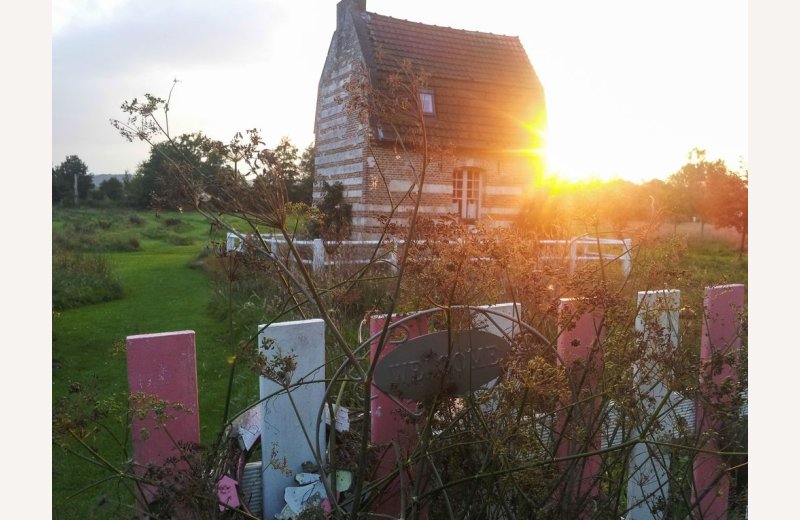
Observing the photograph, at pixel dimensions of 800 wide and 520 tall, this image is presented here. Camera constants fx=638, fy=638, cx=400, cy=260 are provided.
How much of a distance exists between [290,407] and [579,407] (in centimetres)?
81

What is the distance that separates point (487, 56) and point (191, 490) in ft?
45.9

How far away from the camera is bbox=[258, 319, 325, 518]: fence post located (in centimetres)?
177

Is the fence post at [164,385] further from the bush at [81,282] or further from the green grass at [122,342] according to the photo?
the bush at [81,282]

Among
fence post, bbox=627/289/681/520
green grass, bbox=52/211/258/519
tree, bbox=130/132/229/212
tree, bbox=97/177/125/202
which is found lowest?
green grass, bbox=52/211/258/519

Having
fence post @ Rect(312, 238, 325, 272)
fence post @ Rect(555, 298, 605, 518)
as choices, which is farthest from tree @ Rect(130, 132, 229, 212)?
fence post @ Rect(312, 238, 325, 272)

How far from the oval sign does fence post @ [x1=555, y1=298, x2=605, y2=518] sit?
20 centimetres

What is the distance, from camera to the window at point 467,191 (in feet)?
46.8

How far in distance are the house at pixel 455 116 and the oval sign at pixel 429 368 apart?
415 inches

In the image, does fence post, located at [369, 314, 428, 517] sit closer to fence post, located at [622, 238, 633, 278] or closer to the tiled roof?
fence post, located at [622, 238, 633, 278]

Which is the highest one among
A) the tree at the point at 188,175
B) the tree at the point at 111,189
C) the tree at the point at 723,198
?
the tree at the point at 111,189

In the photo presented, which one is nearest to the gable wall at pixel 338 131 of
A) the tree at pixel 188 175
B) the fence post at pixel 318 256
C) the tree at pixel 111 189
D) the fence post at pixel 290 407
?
the fence post at pixel 318 256

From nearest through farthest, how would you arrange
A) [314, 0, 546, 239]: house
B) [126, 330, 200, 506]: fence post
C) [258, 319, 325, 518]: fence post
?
1. [126, 330, 200, 506]: fence post
2. [258, 319, 325, 518]: fence post
3. [314, 0, 546, 239]: house

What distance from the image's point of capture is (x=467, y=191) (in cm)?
1452

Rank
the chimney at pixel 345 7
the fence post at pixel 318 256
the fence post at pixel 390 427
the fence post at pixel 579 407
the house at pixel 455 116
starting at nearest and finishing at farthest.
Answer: the fence post at pixel 579 407 → the fence post at pixel 390 427 → the fence post at pixel 318 256 → the house at pixel 455 116 → the chimney at pixel 345 7
